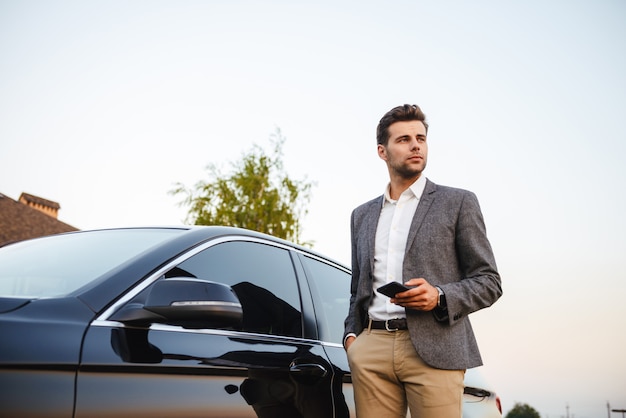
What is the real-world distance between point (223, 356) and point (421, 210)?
106 cm

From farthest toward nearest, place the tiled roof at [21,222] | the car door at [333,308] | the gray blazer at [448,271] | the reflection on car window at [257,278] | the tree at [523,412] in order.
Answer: the tree at [523,412], the tiled roof at [21,222], the car door at [333,308], the reflection on car window at [257,278], the gray blazer at [448,271]

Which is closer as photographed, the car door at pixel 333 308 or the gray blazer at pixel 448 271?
the gray blazer at pixel 448 271

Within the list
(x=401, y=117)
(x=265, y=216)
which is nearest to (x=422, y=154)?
(x=401, y=117)

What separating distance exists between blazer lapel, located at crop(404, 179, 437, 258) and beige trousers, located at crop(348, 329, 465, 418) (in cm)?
39

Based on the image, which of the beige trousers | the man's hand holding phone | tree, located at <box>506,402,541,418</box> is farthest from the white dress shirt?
tree, located at <box>506,402,541,418</box>

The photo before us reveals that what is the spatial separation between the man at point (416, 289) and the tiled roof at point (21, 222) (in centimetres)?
1999

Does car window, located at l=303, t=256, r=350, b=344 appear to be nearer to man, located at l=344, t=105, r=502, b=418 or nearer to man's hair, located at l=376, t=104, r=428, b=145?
man, located at l=344, t=105, r=502, b=418

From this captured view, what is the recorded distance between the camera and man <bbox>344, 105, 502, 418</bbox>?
7.84 feet

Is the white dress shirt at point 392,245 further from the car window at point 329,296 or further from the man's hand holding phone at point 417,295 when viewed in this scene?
the car window at point 329,296

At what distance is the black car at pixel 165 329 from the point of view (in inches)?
69.4

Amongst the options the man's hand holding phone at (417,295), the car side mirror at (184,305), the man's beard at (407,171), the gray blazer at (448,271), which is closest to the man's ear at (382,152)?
the man's beard at (407,171)

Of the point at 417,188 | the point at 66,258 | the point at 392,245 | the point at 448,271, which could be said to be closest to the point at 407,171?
the point at 417,188

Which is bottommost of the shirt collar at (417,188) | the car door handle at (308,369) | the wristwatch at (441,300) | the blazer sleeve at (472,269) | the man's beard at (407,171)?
the car door handle at (308,369)

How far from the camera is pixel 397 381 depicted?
251 cm
